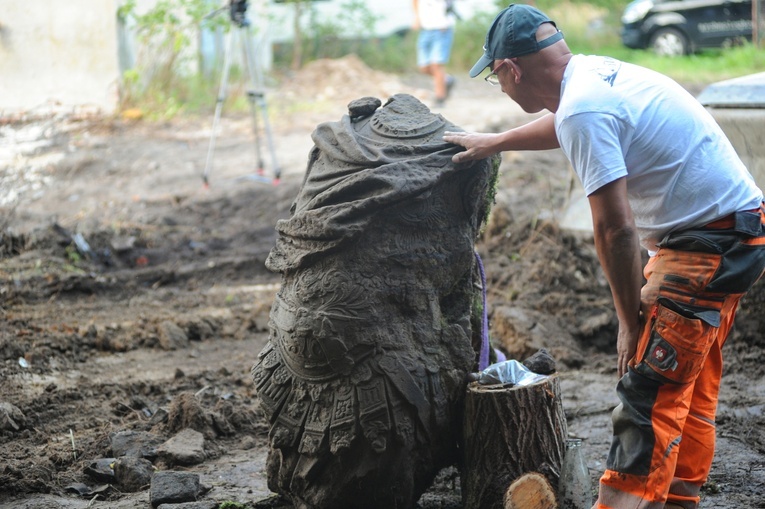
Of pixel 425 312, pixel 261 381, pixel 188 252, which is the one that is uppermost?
pixel 425 312

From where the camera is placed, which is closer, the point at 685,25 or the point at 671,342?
the point at 671,342

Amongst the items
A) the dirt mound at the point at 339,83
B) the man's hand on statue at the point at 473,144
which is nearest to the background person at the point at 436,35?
the dirt mound at the point at 339,83

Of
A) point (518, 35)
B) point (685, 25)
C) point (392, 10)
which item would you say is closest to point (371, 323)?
point (518, 35)

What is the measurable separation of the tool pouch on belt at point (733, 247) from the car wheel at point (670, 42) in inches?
523

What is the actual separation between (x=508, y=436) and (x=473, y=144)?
44.6 inches

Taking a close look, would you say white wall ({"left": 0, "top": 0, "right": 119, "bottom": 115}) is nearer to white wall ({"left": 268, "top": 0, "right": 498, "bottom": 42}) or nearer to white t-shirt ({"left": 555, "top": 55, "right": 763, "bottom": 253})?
white wall ({"left": 268, "top": 0, "right": 498, "bottom": 42})

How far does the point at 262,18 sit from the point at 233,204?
6754 mm

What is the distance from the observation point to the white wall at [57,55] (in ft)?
36.6

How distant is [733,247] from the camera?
114 inches

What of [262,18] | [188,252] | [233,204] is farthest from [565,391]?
[262,18]

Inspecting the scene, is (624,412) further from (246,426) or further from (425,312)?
(246,426)

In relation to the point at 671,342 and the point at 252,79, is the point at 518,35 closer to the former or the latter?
the point at 671,342

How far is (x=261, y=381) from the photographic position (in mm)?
3428

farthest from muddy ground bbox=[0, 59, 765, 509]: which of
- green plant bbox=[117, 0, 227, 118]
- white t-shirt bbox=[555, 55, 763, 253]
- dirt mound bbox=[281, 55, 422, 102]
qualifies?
dirt mound bbox=[281, 55, 422, 102]
